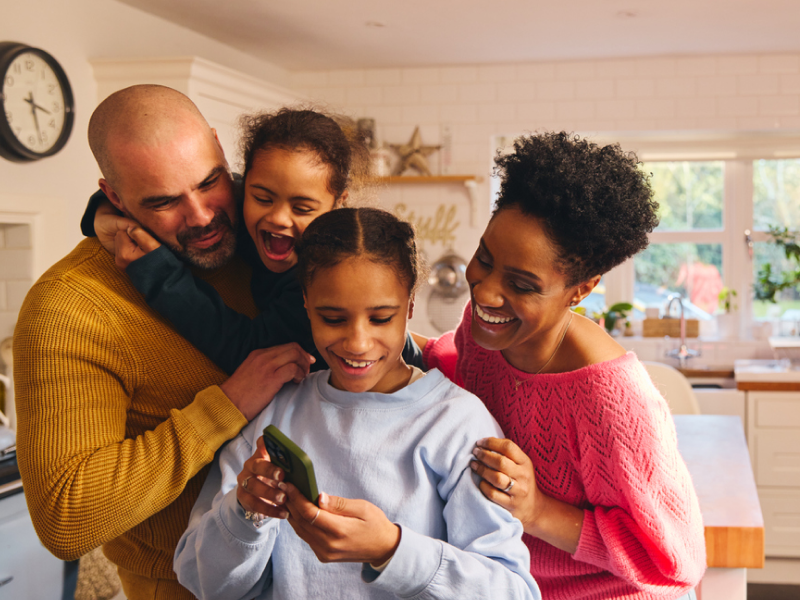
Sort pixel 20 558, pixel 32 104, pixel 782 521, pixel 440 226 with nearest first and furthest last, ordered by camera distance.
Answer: pixel 20 558 < pixel 32 104 < pixel 782 521 < pixel 440 226

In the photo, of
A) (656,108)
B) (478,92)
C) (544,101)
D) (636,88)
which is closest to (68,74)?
(478,92)

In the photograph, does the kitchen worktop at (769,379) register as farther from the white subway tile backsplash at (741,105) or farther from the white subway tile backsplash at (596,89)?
the white subway tile backsplash at (596,89)

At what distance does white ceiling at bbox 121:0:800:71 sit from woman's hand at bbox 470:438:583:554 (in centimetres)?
262

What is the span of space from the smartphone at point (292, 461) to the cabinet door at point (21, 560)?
6.14 feet

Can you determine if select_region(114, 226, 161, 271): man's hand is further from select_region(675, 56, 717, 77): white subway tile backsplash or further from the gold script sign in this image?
select_region(675, 56, 717, 77): white subway tile backsplash

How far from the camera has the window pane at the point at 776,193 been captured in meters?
4.66

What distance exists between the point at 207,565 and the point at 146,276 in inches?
17.4

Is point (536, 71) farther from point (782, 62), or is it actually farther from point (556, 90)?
point (782, 62)

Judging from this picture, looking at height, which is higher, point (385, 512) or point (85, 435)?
point (85, 435)

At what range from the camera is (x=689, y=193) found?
4.80m

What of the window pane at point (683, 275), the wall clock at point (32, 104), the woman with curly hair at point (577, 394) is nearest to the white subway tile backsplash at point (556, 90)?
the window pane at point (683, 275)

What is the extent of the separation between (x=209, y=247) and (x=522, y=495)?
648 mm

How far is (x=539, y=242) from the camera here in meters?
1.04

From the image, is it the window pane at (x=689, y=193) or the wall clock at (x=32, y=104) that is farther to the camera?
the window pane at (x=689, y=193)
